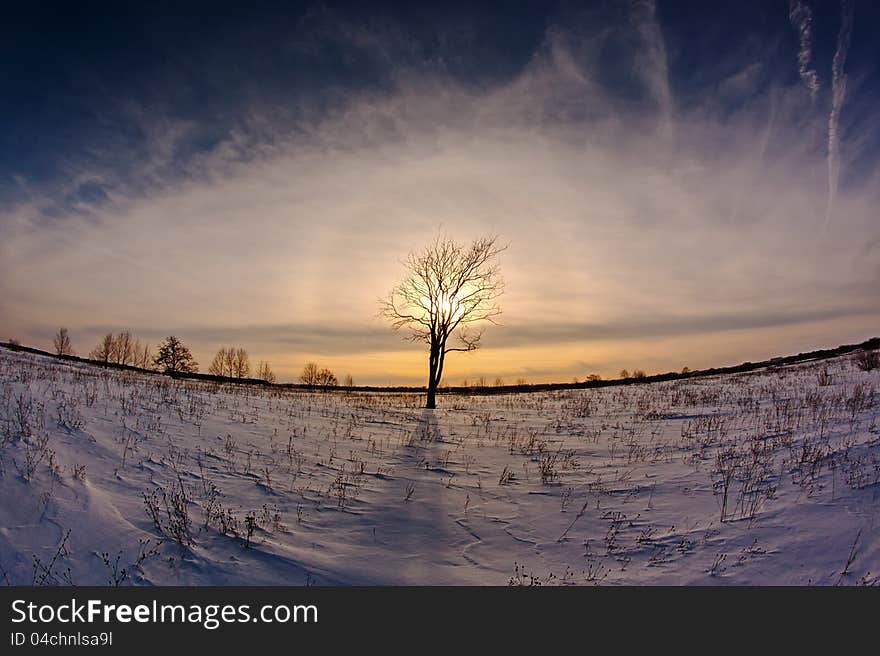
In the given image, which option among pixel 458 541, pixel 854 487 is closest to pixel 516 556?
pixel 458 541

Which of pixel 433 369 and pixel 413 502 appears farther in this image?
pixel 433 369

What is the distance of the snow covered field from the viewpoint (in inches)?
184

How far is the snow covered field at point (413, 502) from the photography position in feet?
15.3

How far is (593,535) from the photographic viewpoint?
5820 mm

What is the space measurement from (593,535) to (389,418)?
11.0 m

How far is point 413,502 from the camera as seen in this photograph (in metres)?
6.91

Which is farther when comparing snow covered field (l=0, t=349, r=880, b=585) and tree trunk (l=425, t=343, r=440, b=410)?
tree trunk (l=425, t=343, r=440, b=410)

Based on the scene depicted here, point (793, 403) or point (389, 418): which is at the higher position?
point (793, 403)

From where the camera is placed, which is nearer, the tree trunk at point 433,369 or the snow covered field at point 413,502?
the snow covered field at point 413,502

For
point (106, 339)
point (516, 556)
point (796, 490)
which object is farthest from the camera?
point (106, 339)

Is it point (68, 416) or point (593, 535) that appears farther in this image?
point (68, 416)
